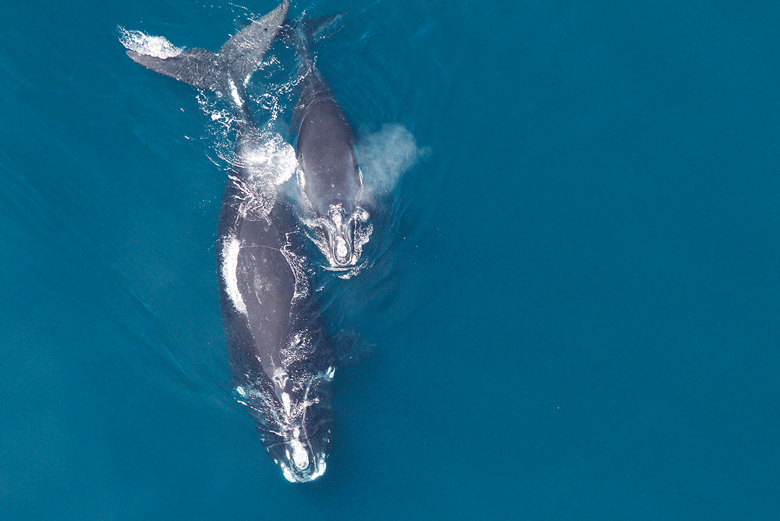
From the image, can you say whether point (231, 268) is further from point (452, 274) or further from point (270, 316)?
point (452, 274)

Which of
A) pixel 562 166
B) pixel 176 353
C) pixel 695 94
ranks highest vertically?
pixel 695 94

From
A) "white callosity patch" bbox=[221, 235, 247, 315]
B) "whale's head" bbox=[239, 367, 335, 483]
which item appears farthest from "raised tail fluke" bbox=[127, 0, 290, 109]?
"whale's head" bbox=[239, 367, 335, 483]

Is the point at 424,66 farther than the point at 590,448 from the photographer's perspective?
Yes

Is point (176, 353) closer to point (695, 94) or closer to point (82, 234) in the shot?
point (82, 234)

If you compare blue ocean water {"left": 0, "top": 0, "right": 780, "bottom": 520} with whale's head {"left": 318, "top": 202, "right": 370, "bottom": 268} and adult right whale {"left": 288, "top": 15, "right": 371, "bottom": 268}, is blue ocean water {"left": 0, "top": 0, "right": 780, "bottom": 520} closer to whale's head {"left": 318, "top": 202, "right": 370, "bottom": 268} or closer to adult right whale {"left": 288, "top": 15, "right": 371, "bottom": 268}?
whale's head {"left": 318, "top": 202, "right": 370, "bottom": 268}

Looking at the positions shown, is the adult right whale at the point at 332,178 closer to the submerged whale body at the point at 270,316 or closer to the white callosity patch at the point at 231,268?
the submerged whale body at the point at 270,316

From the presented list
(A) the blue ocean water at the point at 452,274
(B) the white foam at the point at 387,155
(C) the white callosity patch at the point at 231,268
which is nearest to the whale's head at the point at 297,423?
(A) the blue ocean water at the point at 452,274

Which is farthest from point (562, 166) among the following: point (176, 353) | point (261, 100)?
point (176, 353)
